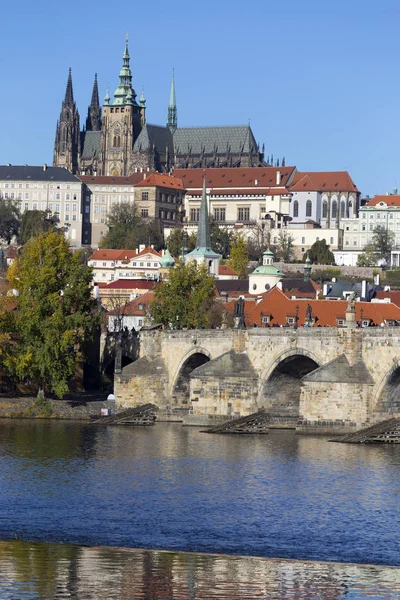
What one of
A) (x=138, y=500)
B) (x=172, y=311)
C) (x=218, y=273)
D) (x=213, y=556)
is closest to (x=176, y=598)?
(x=213, y=556)

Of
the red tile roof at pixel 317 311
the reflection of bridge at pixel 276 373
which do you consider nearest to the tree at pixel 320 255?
the red tile roof at pixel 317 311

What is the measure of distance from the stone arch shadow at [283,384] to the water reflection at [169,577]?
28098mm

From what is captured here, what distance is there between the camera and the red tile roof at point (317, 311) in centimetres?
8669

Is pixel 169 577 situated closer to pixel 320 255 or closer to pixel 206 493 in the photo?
pixel 206 493

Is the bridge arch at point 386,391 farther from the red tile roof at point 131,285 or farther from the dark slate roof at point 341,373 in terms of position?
the red tile roof at point 131,285

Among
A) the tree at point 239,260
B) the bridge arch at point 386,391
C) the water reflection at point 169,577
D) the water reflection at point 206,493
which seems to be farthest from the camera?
the tree at point 239,260

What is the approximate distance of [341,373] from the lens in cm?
6034

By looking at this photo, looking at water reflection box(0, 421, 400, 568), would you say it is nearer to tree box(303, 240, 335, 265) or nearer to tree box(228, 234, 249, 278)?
tree box(228, 234, 249, 278)

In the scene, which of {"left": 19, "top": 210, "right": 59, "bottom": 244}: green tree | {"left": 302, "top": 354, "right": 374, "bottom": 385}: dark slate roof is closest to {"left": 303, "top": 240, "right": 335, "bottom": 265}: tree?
{"left": 19, "top": 210, "right": 59, "bottom": 244}: green tree

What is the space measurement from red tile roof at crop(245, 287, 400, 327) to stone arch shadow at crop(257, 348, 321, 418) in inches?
720

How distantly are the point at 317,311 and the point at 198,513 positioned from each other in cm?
4364

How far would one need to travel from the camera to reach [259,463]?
178ft

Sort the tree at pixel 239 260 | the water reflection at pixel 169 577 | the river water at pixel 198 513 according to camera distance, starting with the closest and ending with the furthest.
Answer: the water reflection at pixel 169 577
the river water at pixel 198 513
the tree at pixel 239 260

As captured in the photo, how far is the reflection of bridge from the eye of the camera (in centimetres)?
5978
